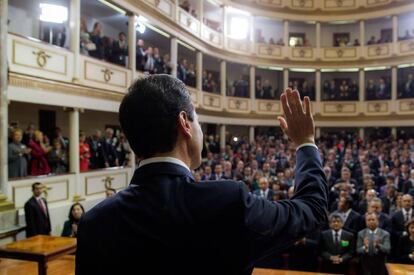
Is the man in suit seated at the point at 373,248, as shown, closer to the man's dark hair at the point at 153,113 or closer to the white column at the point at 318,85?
the man's dark hair at the point at 153,113

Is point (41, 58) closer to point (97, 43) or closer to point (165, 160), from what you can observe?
point (97, 43)

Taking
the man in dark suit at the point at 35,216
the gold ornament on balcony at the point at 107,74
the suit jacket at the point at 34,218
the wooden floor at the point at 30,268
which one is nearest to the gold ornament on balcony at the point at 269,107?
the gold ornament on balcony at the point at 107,74

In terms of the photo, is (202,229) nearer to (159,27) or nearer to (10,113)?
(10,113)

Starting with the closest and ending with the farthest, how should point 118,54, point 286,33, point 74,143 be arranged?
point 74,143 < point 118,54 < point 286,33

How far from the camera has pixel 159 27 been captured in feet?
47.8

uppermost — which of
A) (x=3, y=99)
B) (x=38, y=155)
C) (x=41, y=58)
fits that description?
Result: (x=41, y=58)

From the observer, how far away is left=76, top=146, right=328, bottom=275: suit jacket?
3.78 ft

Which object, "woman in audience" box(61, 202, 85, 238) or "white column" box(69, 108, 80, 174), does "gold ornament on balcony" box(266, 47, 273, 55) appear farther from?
"woman in audience" box(61, 202, 85, 238)

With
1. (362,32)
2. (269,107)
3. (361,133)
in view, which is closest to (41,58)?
(269,107)

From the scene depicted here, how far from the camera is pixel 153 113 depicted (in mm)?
1283

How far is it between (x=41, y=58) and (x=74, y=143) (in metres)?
2.31

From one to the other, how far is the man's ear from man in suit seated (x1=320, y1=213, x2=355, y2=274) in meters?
5.83

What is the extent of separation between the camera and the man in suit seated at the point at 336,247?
6.48 m

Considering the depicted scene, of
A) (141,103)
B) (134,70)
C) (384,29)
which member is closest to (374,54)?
(384,29)
